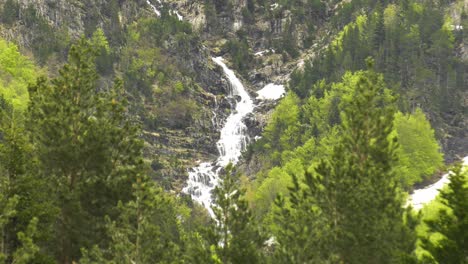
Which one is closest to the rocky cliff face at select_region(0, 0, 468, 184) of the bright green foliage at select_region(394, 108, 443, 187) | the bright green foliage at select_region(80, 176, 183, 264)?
the bright green foliage at select_region(394, 108, 443, 187)

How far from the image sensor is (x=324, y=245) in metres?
21.2

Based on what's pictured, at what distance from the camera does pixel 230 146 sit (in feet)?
339

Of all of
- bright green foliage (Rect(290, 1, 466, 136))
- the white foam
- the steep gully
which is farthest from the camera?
the white foam

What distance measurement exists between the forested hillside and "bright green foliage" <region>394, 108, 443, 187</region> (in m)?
0.23

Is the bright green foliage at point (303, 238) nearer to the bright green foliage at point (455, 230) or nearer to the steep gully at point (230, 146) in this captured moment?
the bright green foliage at point (455, 230)

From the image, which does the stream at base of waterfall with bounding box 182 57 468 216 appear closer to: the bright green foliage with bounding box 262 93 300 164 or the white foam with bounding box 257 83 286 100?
the white foam with bounding box 257 83 286 100

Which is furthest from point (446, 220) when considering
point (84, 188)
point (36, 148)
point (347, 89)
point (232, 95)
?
point (232, 95)

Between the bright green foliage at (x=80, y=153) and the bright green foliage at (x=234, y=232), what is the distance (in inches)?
165

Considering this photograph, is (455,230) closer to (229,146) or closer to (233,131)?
(229,146)

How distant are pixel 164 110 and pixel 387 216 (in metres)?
91.3

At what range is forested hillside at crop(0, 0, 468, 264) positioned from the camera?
65.3ft

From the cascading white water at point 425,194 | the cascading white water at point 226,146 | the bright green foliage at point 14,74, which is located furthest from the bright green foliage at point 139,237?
the cascading white water at point 226,146

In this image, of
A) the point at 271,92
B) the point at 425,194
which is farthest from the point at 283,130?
the point at 425,194

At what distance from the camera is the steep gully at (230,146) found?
86750 millimetres
